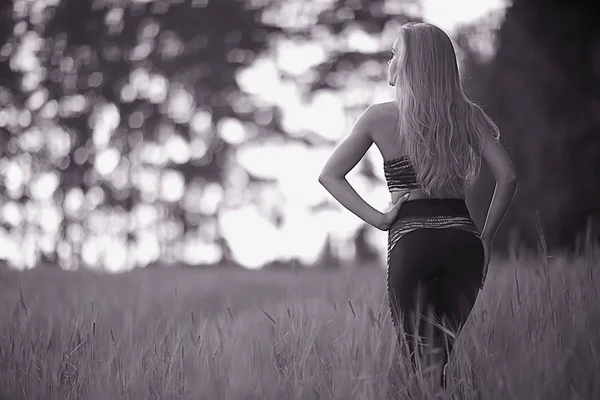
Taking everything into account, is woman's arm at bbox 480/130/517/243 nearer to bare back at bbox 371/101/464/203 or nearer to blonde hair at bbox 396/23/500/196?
blonde hair at bbox 396/23/500/196

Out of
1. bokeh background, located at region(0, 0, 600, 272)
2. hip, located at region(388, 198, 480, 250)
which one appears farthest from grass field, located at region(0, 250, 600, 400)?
bokeh background, located at region(0, 0, 600, 272)

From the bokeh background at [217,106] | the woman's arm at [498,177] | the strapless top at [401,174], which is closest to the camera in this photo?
the strapless top at [401,174]

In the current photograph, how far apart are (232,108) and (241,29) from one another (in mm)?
1282

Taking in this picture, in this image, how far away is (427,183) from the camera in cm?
208

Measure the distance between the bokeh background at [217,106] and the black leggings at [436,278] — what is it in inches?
263

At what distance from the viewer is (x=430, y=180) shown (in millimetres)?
2078

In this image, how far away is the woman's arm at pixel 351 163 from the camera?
2178 millimetres

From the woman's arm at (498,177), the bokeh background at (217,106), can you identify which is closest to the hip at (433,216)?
the woman's arm at (498,177)

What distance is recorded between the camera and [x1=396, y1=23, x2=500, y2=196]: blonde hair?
210 centimetres

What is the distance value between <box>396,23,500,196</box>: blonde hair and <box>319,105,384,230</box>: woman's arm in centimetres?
11

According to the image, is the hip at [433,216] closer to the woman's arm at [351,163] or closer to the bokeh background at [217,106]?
the woman's arm at [351,163]

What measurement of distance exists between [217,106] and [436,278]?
26.9 feet

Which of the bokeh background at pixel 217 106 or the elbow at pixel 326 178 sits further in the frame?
the bokeh background at pixel 217 106

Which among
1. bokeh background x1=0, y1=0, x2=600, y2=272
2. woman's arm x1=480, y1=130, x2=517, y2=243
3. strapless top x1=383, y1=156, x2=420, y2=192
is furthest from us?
bokeh background x1=0, y1=0, x2=600, y2=272
